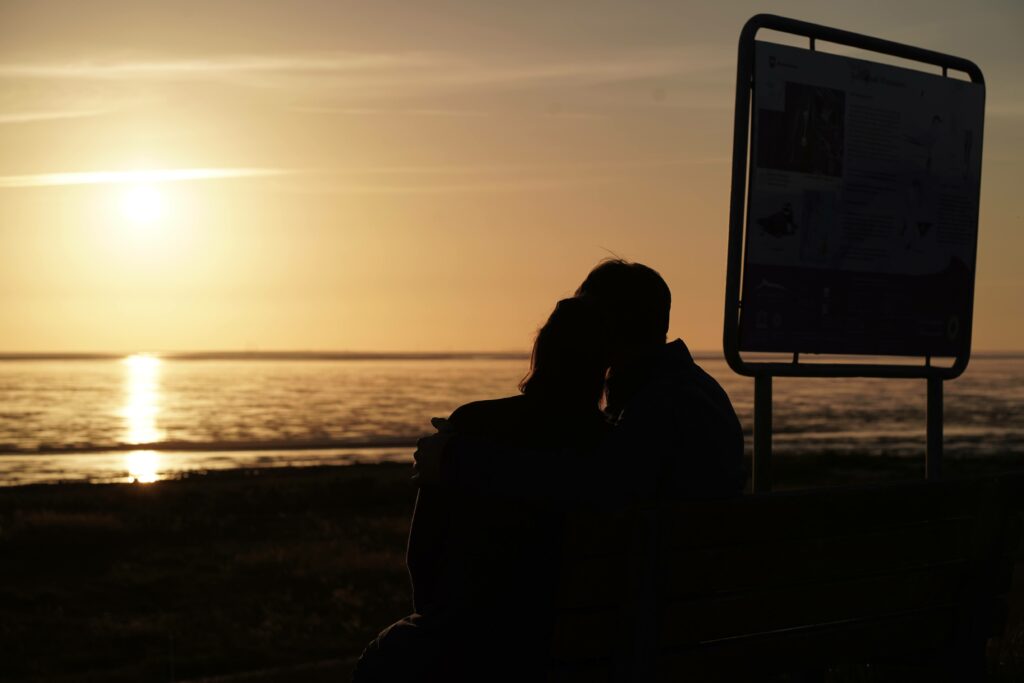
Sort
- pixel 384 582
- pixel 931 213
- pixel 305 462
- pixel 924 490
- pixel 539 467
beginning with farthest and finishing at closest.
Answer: pixel 305 462 < pixel 384 582 < pixel 931 213 < pixel 924 490 < pixel 539 467

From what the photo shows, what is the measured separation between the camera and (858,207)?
5.07 m

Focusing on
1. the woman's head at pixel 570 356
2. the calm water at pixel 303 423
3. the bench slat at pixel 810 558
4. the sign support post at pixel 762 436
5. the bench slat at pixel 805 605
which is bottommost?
the calm water at pixel 303 423

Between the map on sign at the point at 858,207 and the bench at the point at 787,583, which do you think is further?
the map on sign at the point at 858,207

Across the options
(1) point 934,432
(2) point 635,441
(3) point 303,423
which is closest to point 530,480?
(2) point 635,441

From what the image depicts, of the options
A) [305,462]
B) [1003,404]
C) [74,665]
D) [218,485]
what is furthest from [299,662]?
[1003,404]

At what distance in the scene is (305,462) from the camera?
85.4 feet

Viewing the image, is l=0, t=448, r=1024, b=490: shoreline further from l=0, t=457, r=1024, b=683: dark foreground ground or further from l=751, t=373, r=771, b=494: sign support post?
l=751, t=373, r=771, b=494: sign support post

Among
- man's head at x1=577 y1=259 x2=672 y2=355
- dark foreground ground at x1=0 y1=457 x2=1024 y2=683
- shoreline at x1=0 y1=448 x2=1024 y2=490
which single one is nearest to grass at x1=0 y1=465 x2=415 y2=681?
dark foreground ground at x1=0 y1=457 x2=1024 y2=683

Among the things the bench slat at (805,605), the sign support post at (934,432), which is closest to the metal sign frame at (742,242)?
the sign support post at (934,432)

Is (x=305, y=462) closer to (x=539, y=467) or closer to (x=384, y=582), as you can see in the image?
(x=384, y=582)

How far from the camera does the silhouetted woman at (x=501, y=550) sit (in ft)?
9.41

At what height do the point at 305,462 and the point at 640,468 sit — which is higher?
the point at 640,468

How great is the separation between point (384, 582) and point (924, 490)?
21.6 ft

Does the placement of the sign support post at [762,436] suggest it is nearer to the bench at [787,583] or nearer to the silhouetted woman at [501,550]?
the bench at [787,583]
